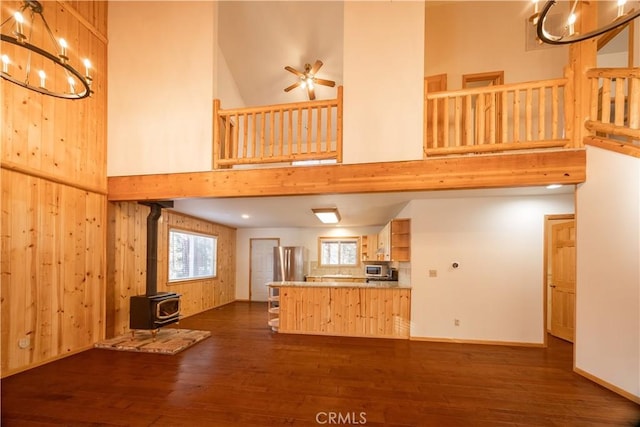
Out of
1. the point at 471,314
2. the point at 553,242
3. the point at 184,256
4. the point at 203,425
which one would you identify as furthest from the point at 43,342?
the point at 553,242

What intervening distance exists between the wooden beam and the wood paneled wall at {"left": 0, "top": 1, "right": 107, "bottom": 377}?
62 cm

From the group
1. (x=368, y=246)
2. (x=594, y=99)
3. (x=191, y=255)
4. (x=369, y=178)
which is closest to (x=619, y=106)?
(x=594, y=99)

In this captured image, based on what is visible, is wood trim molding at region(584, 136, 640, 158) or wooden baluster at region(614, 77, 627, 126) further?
wooden baluster at region(614, 77, 627, 126)

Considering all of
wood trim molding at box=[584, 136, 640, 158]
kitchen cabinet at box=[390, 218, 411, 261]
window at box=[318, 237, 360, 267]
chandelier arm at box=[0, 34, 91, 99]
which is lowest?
window at box=[318, 237, 360, 267]

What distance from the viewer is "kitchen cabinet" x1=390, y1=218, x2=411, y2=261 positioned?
16.5ft

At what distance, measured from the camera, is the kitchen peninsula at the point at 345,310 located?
4789 millimetres

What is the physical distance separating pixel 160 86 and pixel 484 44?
5.36m

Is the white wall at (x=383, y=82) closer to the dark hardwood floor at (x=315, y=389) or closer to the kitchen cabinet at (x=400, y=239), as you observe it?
the kitchen cabinet at (x=400, y=239)

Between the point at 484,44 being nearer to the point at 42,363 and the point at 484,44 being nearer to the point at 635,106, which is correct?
the point at 635,106

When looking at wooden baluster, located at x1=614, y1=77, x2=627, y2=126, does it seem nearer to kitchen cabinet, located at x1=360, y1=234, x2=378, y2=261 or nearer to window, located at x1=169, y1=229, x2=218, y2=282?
kitchen cabinet, located at x1=360, y1=234, x2=378, y2=261

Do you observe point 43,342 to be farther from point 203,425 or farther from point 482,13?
point 482,13

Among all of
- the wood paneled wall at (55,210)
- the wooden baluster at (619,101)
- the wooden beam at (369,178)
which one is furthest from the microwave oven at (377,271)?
the wood paneled wall at (55,210)

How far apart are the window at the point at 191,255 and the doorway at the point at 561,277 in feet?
22.5

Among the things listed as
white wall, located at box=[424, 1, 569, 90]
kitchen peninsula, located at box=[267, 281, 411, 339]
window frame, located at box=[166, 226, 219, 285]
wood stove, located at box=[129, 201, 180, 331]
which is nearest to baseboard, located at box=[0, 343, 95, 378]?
wood stove, located at box=[129, 201, 180, 331]
